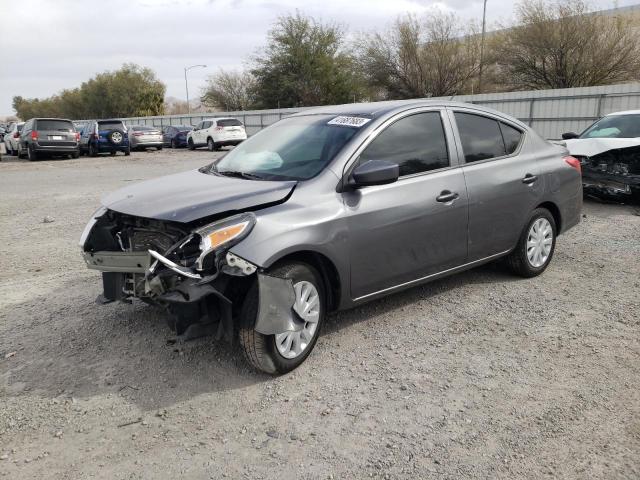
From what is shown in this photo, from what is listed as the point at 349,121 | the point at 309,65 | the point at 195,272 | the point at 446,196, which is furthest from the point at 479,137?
the point at 309,65

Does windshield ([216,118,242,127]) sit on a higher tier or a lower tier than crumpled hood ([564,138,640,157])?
higher

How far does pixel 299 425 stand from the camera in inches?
122

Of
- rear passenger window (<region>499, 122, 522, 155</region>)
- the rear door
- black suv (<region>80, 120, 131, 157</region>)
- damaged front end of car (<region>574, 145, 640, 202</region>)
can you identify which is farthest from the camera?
black suv (<region>80, 120, 131, 157</region>)

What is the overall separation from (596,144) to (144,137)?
81.8ft

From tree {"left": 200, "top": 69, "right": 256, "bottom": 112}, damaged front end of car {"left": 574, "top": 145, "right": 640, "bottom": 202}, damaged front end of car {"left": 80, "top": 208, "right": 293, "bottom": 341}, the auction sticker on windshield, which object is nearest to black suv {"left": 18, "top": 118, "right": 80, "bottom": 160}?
damaged front end of car {"left": 574, "top": 145, "right": 640, "bottom": 202}

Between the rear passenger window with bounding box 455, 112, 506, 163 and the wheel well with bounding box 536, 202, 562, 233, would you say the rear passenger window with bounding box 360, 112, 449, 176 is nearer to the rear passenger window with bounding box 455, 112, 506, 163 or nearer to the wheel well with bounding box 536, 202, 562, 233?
the rear passenger window with bounding box 455, 112, 506, 163

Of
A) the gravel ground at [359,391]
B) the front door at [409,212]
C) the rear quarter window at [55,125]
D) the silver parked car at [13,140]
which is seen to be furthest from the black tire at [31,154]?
the front door at [409,212]

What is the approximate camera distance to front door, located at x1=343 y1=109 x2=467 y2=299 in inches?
157

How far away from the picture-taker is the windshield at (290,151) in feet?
13.5

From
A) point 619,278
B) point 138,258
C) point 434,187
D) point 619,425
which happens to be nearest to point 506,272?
point 619,278

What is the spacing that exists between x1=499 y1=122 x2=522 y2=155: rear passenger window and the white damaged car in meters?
4.30

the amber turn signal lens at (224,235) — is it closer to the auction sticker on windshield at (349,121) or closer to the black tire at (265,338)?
the black tire at (265,338)

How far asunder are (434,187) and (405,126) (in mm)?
530

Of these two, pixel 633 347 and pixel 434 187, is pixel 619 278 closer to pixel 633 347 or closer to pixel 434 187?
pixel 633 347
